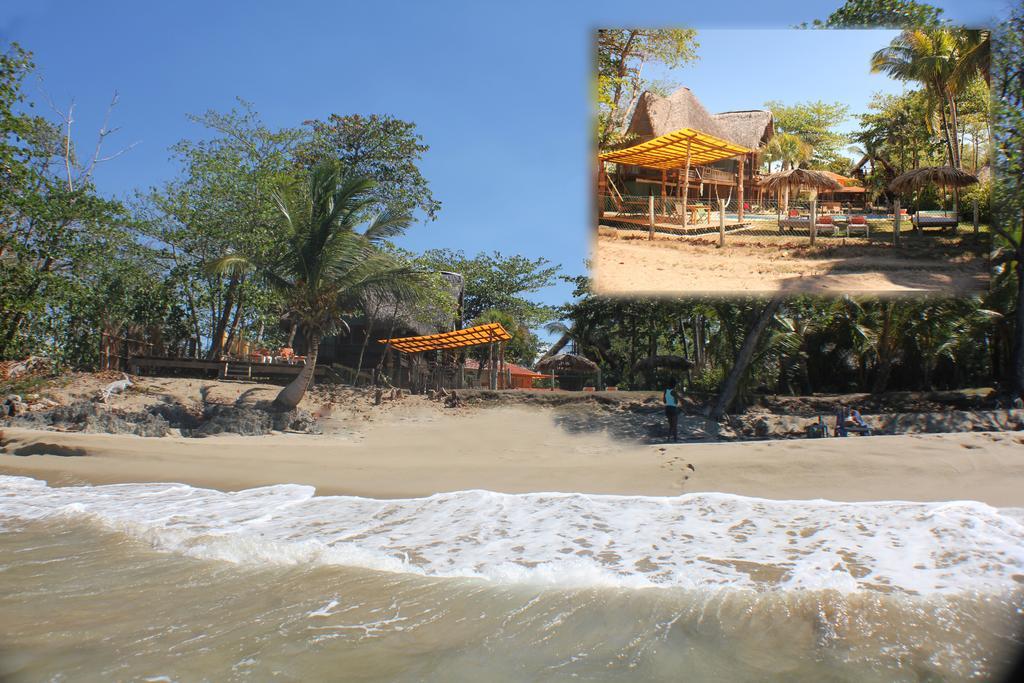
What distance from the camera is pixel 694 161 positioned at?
686cm

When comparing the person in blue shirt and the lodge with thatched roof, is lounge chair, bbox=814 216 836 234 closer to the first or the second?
the lodge with thatched roof

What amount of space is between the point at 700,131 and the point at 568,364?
1599cm

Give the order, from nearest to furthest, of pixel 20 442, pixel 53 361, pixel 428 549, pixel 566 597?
pixel 566 597 < pixel 428 549 < pixel 20 442 < pixel 53 361

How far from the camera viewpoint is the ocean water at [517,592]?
10.1 ft

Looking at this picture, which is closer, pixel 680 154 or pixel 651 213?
pixel 651 213

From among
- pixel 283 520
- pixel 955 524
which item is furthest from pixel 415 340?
pixel 955 524

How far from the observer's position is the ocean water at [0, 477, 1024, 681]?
121 inches

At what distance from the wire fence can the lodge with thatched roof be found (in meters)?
0.14

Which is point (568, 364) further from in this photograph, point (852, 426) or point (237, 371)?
point (852, 426)

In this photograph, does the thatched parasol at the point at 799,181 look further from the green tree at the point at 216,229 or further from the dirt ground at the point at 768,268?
the green tree at the point at 216,229

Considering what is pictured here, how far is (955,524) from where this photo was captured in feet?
17.1

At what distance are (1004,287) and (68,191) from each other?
67.5 feet

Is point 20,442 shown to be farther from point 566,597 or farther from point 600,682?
point 600,682

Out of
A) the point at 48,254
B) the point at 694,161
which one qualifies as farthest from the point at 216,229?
the point at 694,161
